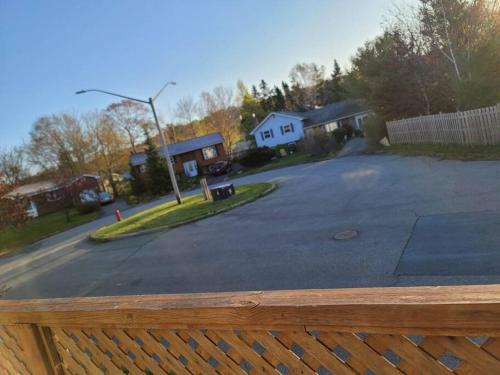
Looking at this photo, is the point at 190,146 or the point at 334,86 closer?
the point at 190,146

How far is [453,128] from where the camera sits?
17922 millimetres

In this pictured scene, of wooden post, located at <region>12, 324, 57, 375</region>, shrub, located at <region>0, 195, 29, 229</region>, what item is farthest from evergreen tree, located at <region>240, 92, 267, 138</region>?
wooden post, located at <region>12, 324, 57, 375</region>

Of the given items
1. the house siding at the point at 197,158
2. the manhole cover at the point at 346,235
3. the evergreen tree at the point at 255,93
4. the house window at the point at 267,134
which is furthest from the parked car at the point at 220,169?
the evergreen tree at the point at 255,93

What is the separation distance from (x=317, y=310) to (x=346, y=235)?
710cm

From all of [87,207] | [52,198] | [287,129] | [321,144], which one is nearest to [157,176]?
[87,207]

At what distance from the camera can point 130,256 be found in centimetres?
1180

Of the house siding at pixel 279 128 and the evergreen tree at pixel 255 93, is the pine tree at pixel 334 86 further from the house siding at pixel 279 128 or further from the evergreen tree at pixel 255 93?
the house siding at pixel 279 128

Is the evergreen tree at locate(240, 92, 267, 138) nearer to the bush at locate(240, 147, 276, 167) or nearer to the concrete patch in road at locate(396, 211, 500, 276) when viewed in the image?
the bush at locate(240, 147, 276, 167)

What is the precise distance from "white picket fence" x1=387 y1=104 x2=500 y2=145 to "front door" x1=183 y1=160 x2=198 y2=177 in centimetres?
3076

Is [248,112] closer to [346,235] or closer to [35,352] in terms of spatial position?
[346,235]

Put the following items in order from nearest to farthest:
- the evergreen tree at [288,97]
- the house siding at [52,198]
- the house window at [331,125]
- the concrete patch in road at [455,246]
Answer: the concrete patch in road at [455,246]
the house siding at [52,198]
the house window at [331,125]
the evergreen tree at [288,97]

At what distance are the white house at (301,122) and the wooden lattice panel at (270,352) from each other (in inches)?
1950

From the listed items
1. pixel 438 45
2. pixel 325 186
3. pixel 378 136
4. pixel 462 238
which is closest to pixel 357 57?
pixel 378 136

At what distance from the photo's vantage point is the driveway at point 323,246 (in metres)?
6.11
